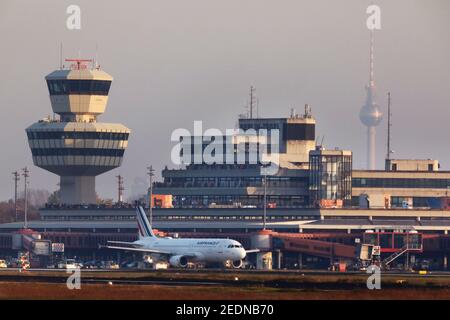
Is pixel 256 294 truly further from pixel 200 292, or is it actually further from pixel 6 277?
pixel 6 277

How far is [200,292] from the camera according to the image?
13450 cm
